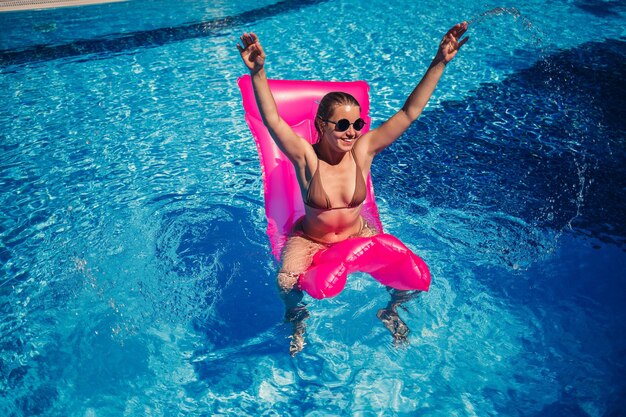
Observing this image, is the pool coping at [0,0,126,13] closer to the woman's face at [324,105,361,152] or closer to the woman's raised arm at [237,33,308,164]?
the woman's raised arm at [237,33,308,164]

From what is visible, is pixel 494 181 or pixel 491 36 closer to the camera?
pixel 494 181

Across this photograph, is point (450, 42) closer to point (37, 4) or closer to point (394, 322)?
point (394, 322)

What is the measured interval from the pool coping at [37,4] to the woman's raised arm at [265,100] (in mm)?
9021

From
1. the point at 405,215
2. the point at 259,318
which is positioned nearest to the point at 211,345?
the point at 259,318

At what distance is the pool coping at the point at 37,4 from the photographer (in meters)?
10.1

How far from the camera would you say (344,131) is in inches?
111

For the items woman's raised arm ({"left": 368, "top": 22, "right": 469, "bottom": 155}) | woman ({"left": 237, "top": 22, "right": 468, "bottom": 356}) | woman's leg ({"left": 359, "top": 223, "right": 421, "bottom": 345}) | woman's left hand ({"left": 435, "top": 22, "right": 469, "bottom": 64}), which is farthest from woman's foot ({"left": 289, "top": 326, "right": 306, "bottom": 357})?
woman's left hand ({"left": 435, "top": 22, "right": 469, "bottom": 64})

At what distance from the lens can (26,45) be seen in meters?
8.34

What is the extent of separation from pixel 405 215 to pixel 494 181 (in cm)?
94

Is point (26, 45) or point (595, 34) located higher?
point (595, 34)

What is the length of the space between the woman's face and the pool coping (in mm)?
9198

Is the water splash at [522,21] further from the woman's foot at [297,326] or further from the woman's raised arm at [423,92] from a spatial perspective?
the woman's foot at [297,326]

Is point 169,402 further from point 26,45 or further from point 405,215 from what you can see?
point 26,45

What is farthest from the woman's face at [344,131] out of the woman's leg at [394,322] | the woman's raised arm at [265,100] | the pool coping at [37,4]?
the pool coping at [37,4]
